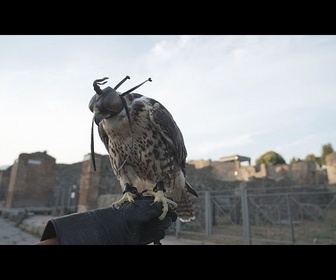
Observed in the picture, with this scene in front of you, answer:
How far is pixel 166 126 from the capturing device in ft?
7.84

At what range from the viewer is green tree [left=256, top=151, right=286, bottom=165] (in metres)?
36.7

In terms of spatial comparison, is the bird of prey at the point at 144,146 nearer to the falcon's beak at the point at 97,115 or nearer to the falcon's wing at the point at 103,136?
the falcon's wing at the point at 103,136

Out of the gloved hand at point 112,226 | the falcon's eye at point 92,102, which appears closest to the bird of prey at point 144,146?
the gloved hand at point 112,226

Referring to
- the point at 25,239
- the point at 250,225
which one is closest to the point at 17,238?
the point at 25,239

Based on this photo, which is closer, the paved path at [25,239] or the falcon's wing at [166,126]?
the falcon's wing at [166,126]

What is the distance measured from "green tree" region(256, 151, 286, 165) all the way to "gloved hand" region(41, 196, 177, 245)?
36.8m

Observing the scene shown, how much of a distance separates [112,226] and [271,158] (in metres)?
38.8

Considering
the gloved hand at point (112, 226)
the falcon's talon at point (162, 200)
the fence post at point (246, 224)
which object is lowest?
the fence post at point (246, 224)

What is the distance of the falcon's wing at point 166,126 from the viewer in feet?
7.59

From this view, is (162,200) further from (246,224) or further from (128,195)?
(246,224)

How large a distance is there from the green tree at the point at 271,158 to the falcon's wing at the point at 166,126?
36.2 m

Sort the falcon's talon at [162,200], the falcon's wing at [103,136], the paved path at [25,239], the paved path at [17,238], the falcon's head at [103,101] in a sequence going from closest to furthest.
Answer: the falcon's head at [103,101] < the falcon's talon at [162,200] < the falcon's wing at [103,136] < the paved path at [17,238] < the paved path at [25,239]
